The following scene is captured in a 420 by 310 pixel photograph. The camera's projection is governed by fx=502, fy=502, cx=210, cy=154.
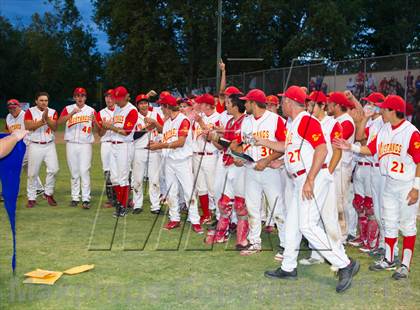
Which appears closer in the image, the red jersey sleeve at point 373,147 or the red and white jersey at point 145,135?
the red jersey sleeve at point 373,147

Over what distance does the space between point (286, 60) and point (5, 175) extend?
34.9 m

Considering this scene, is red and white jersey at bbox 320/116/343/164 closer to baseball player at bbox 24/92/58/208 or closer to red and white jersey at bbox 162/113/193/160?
red and white jersey at bbox 162/113/193/160

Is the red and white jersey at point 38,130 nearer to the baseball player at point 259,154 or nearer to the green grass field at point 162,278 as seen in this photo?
the green grass field at point 162,278

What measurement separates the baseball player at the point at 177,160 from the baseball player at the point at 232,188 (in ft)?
2.40

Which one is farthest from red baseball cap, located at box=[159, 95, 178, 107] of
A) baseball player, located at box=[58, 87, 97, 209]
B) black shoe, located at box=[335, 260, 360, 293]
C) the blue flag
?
black shoe, located at box=[335, 260, 360, 293]

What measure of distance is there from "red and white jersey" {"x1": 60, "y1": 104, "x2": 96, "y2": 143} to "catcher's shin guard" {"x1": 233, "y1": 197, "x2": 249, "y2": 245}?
4.39 meters

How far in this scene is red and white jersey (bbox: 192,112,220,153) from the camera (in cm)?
938

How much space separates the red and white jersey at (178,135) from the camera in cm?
889

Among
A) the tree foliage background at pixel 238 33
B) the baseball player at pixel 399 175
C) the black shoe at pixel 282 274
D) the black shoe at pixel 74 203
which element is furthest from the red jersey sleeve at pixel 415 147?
the tree foliage background at pixel 238 33

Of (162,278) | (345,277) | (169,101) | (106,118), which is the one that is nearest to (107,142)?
(106,118)

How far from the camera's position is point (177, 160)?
8.91m

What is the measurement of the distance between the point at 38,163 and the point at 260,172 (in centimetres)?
570

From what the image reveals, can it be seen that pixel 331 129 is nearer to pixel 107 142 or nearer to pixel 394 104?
pixel 394 104

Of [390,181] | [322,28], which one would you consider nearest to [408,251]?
[390,181]
